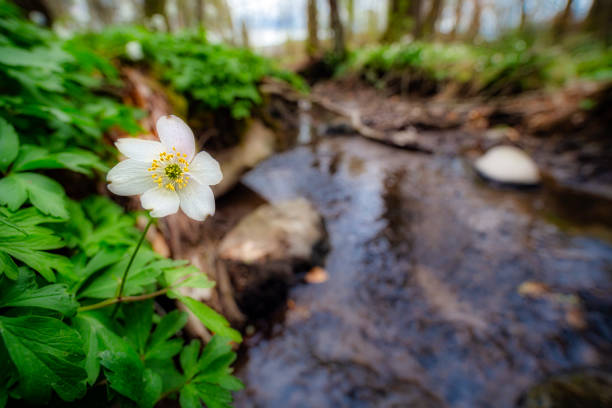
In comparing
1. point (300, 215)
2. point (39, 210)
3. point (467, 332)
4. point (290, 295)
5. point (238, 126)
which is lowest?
point (467, 332)

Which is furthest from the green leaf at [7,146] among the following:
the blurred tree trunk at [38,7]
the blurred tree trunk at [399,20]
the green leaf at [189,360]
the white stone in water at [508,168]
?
the blurred tree trunk at [399,20]

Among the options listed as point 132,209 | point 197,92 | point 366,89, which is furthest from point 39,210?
point 366,89

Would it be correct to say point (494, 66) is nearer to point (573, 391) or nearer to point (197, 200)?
point (573, 391)

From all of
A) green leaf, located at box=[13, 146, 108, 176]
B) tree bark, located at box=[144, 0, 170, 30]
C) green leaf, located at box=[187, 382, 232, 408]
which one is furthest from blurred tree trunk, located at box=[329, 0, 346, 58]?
green leaf, located at box=[187, 382, 232, 408]

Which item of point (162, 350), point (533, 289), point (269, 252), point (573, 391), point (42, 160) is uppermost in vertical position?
point (42, 160)

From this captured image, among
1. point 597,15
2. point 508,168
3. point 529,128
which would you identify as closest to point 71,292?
point 508,168

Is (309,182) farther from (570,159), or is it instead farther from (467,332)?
(570,159)
